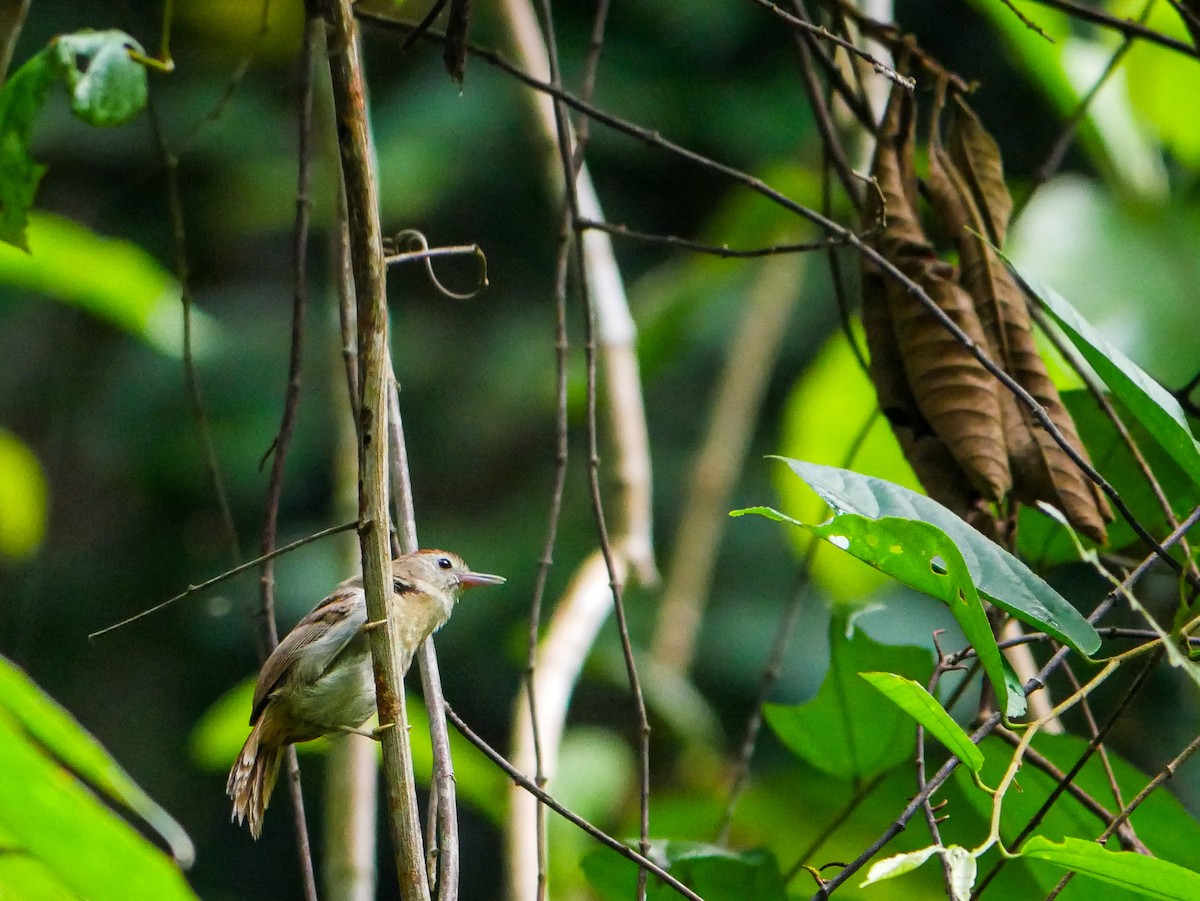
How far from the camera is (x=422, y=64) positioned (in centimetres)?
807

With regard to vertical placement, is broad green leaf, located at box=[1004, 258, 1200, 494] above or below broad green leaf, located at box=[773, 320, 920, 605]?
above

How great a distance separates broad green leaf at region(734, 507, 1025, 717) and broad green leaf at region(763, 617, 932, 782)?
0.62 meters

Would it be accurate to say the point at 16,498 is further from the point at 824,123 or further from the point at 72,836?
the point at 72,836

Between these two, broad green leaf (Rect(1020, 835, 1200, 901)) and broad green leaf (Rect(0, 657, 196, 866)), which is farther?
broad green leaf (Rect(1020, 835, 1200, 901))

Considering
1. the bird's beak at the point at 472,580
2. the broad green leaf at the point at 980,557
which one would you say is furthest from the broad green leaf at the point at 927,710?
the bird's beak at the point at 472,580

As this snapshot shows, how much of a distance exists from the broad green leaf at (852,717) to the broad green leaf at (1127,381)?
23.9 inches

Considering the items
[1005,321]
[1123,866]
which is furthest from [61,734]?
[1005,321]

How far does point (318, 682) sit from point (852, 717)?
0.91 meters

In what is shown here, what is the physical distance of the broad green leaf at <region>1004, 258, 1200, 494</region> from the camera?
133 centimetres

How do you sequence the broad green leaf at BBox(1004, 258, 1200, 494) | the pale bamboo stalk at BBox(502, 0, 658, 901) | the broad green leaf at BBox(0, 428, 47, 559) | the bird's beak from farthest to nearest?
the broad green leaf at BBox(0, 428, 47, 559)
the pale bamboo stalk at BBox(502, 0, 658, 901)
the bird's beak
the broad green leaf at BBox(1004, 258, 1200, 494)

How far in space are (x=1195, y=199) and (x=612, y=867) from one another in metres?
3.41

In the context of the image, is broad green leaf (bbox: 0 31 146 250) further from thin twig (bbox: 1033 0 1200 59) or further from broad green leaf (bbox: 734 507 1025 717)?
thin twig (bbox: 1033 0 1200 59)

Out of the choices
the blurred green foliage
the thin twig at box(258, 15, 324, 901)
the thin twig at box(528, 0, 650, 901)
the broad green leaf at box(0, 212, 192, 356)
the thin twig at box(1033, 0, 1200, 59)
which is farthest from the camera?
the blurred green foliage

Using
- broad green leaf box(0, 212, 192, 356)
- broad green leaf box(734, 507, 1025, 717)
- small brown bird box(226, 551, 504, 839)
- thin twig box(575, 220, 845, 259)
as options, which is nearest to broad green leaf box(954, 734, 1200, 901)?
broad green leaf box(734, 507, 1025, 717)
